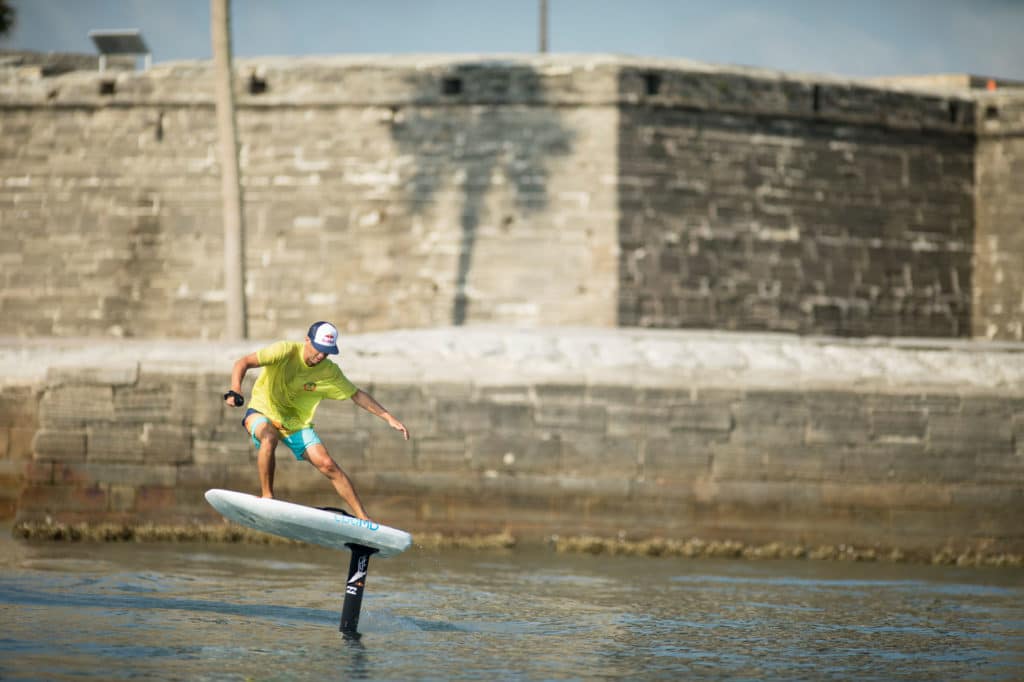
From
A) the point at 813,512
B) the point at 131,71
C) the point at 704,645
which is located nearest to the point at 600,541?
the point at 813,512

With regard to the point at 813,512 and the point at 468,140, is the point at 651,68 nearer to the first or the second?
the point at 468,140

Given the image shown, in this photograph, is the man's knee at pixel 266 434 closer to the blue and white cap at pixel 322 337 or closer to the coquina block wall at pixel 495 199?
the blue and white cap at pixel 322 337

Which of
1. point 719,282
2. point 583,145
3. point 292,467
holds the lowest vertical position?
point 292,467

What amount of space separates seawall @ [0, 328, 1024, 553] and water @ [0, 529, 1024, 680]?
1.75 ft

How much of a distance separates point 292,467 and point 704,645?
5475 mm

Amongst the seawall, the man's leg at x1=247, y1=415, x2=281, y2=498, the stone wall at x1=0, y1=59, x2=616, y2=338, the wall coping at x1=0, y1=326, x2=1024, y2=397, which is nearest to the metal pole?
the man's leg at x1=247, y1=415, x2=281, y2=498

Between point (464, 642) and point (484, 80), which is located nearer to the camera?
point (464, 642)

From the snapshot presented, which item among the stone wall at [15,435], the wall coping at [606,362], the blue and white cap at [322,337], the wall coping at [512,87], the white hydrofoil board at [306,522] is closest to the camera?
the white hydrofoil board at [306,522]

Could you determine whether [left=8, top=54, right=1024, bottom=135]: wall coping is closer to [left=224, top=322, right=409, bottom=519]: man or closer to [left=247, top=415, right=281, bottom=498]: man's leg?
[left=224, top=322, right=409, bottom=519]: man

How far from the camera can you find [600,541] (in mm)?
13414

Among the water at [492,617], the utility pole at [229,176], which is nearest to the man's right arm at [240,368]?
the water at [492,617]

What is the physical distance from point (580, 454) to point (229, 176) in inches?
284

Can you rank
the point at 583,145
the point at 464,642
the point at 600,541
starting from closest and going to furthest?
the point at 464,642 → the point at 600,541 → the point at 583,145

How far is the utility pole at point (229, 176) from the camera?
1862 cm
